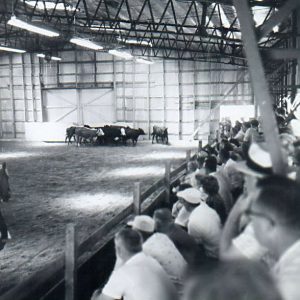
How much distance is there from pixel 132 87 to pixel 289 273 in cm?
2703

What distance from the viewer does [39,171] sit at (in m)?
15.4

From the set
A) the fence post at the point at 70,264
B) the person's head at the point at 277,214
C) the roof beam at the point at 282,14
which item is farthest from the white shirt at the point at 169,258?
the roof beam at the point at 282,14

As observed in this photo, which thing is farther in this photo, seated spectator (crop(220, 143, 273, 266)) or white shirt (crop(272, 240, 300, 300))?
seated spectator (crop(220, 143, 273, 266))

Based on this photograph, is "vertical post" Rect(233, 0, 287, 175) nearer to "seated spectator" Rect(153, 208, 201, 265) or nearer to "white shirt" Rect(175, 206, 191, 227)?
"seated spectator" Rect(153, 208, 201, 265)

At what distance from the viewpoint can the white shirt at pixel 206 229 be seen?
15.0 ft

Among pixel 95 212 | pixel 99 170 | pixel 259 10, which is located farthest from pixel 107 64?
pixel 95 212

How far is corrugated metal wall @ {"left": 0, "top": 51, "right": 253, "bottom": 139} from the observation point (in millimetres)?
26750

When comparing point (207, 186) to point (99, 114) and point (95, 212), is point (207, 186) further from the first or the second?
point (99, 114)

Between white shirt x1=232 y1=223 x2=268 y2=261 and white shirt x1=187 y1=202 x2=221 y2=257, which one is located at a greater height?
white shirt x1=232 y1=223 x2=268 y2=261

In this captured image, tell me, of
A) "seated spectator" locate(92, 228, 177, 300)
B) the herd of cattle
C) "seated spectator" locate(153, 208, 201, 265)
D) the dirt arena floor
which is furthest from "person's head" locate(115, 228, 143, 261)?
the herd of cattle

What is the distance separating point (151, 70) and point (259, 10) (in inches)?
654

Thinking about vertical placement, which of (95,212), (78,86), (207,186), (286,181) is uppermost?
(78,86)

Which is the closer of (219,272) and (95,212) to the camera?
(219,272)

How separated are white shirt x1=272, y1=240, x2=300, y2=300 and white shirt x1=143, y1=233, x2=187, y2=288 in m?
1.93
